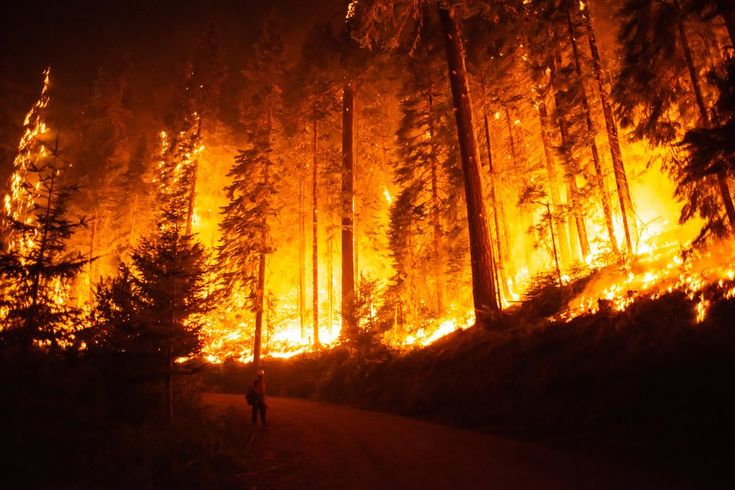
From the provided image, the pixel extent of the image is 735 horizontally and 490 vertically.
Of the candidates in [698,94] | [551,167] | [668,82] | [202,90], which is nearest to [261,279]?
[551,167]

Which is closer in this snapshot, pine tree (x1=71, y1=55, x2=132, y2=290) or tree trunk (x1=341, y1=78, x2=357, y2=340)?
tree trunk (x1=341, y1=78, x2=357, y2=340)

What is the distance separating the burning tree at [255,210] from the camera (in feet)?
86.3

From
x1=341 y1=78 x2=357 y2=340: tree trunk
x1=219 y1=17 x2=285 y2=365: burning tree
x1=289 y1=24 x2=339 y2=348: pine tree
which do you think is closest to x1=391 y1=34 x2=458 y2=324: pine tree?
x1=341 y1=78 x2=357 y2=340: tree trunk

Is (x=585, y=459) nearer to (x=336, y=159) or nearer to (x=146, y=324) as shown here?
(x=146, y=324)

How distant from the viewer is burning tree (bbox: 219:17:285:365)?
26294 millimetres

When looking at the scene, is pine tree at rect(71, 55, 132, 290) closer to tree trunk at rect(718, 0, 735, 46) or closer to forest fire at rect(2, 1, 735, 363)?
forest fire at rect(2, 1, 735, 363)

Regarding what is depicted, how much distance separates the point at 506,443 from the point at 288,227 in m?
30.5

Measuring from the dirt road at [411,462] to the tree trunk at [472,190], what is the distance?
478 cm

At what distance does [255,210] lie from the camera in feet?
86.6

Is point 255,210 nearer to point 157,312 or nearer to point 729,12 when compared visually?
point 157,312

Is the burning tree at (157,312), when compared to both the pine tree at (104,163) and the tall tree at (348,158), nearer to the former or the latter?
the tall tree at (348,158)

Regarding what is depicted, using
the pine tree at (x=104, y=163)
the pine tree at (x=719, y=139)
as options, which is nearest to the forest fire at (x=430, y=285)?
the pine tree at (x=719, y=139)

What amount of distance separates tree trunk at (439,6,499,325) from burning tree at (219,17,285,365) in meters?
14.7

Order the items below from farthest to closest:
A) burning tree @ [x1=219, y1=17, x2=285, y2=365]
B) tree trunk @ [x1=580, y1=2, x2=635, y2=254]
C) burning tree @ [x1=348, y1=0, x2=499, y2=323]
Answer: burning tree @ [x1=219, y1=17, x2=285, y2=365]
tree trunk @ [x1=580, y1=2, x2=635, y2=254]
burning tree @ [x1=348, y1=0, x2=499, y2=323]
